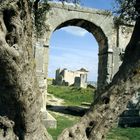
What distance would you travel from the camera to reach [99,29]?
1573 centimetres

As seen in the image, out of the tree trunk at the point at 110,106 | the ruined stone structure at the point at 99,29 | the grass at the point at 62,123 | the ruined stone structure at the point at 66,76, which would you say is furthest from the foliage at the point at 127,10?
the ruined stone structure at the point at 66,76

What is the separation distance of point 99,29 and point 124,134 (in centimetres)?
576

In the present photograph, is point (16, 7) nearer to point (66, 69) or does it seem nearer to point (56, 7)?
point (56, 7)

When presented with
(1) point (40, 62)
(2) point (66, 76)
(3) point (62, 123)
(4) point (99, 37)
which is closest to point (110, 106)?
(3) point (62, 123)

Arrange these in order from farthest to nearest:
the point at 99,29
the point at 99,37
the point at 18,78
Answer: the point at 99,37, the point at 99,29, the point at 18,78

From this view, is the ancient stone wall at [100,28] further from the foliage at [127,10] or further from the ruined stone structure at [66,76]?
the ruined stone structure at [66,76]

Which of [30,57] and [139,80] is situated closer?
[30,57]

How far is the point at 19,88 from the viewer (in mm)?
4652

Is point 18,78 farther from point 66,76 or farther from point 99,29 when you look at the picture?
point 66,76

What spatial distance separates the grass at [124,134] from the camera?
11086 mm

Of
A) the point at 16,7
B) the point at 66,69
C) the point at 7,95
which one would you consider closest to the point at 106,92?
the point at 7,95

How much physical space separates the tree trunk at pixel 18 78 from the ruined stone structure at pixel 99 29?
9411 mm

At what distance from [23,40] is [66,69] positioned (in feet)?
151

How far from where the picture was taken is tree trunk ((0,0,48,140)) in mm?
4430
